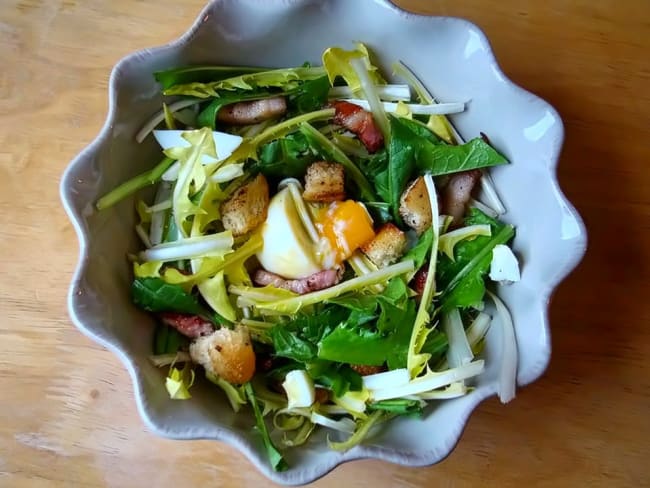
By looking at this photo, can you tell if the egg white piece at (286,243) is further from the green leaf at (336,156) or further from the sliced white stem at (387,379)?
the sliced white stem at (387,379)

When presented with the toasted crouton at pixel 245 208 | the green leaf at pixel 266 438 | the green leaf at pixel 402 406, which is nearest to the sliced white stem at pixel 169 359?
the green leaf at pixel 266 438

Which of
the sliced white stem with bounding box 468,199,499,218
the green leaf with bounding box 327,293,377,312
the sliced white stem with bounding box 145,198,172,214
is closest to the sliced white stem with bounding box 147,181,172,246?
the sliced white stem with bounding box 145,198,172,214

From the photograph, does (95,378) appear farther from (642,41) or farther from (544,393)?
(642,41)

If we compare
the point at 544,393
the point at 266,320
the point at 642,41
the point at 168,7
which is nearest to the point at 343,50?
the point at 168,7

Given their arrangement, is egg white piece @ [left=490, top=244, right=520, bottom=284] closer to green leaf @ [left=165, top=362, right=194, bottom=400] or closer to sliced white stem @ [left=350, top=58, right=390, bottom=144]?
sliced white stem @ [left=350, top=58, right=390, bottom=144]

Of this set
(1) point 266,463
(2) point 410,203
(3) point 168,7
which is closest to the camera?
(1) point 266,463
